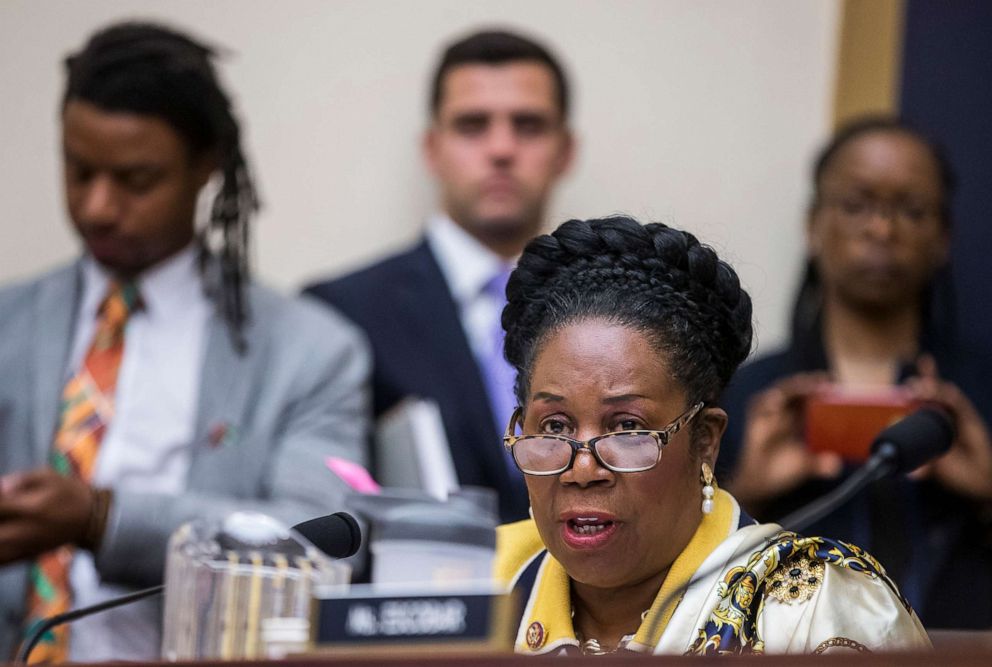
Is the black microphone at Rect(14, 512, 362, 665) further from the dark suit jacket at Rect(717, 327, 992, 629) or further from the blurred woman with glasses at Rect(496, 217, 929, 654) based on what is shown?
the dark suit jacket at Rect(717, 327, 992, 629)

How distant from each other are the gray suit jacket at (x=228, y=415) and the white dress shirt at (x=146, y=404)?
40mm

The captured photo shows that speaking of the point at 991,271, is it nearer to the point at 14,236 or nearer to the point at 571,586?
the point at 571,586

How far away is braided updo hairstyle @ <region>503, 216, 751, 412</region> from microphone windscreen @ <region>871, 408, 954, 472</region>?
14.8 inches

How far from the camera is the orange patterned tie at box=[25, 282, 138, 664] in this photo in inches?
119

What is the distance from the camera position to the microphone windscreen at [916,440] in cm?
235

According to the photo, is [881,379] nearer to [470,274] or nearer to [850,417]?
[850,417]

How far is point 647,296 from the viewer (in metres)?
2.03

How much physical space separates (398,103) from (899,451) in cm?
243

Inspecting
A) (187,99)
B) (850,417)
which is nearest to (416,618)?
(850,417)

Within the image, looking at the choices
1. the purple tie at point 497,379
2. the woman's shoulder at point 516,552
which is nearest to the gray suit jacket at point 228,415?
the purple tie at point 497,379

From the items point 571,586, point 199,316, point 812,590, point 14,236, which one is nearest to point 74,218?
point 199,316

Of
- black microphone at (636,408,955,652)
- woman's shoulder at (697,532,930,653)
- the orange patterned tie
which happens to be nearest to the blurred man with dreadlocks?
the orange patterned tie

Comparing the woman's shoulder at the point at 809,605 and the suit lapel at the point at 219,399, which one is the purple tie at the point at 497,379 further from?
the woman's shoulder at the point at 809,605

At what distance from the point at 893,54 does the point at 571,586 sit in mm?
2613
